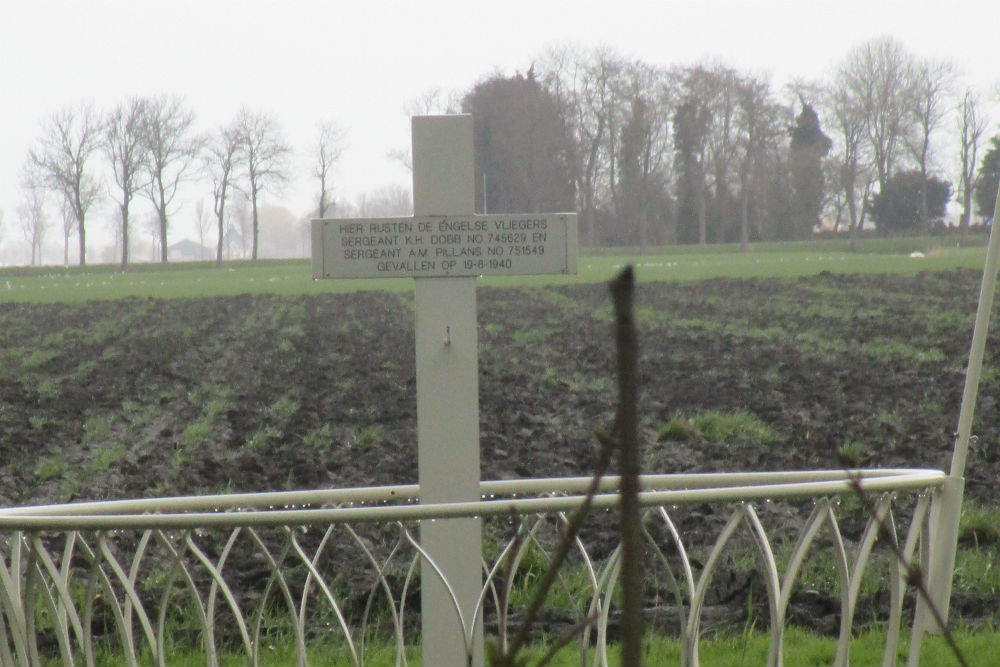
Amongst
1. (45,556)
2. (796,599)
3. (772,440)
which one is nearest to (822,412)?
(772,440)

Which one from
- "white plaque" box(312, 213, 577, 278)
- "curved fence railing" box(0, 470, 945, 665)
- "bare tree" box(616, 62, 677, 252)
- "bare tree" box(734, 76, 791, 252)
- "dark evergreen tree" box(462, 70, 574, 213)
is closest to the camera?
"curved fence railing" box(0, 470, 945, 665)

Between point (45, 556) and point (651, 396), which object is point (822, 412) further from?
point (45, 556)

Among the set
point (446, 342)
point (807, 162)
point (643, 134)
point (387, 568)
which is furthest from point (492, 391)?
point (807, 162)

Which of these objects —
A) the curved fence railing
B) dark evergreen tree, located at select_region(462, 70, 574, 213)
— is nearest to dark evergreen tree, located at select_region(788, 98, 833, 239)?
dark evergreen tree, located at select_region(462, 70, 574, 213)

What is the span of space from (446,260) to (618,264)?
70.0 feet

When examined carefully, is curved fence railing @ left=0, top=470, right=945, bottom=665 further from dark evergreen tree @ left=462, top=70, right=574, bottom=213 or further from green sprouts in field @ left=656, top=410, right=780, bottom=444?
dark evergreen tree @ left=462, top=70, right=574, bottom=213

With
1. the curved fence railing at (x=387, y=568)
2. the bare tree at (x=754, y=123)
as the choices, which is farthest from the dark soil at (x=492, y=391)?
the bare tree at (x=754, y=123)

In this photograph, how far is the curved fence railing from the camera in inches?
102

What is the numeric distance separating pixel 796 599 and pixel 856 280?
1845 centimetres

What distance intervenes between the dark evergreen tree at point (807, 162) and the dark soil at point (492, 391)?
943cm

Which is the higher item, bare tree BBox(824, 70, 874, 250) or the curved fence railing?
bare tree BBox(824, 70, 874, 250)

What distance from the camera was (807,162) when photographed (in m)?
28.3

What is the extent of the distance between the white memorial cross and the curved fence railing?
0.18m

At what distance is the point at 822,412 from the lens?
8648mm
